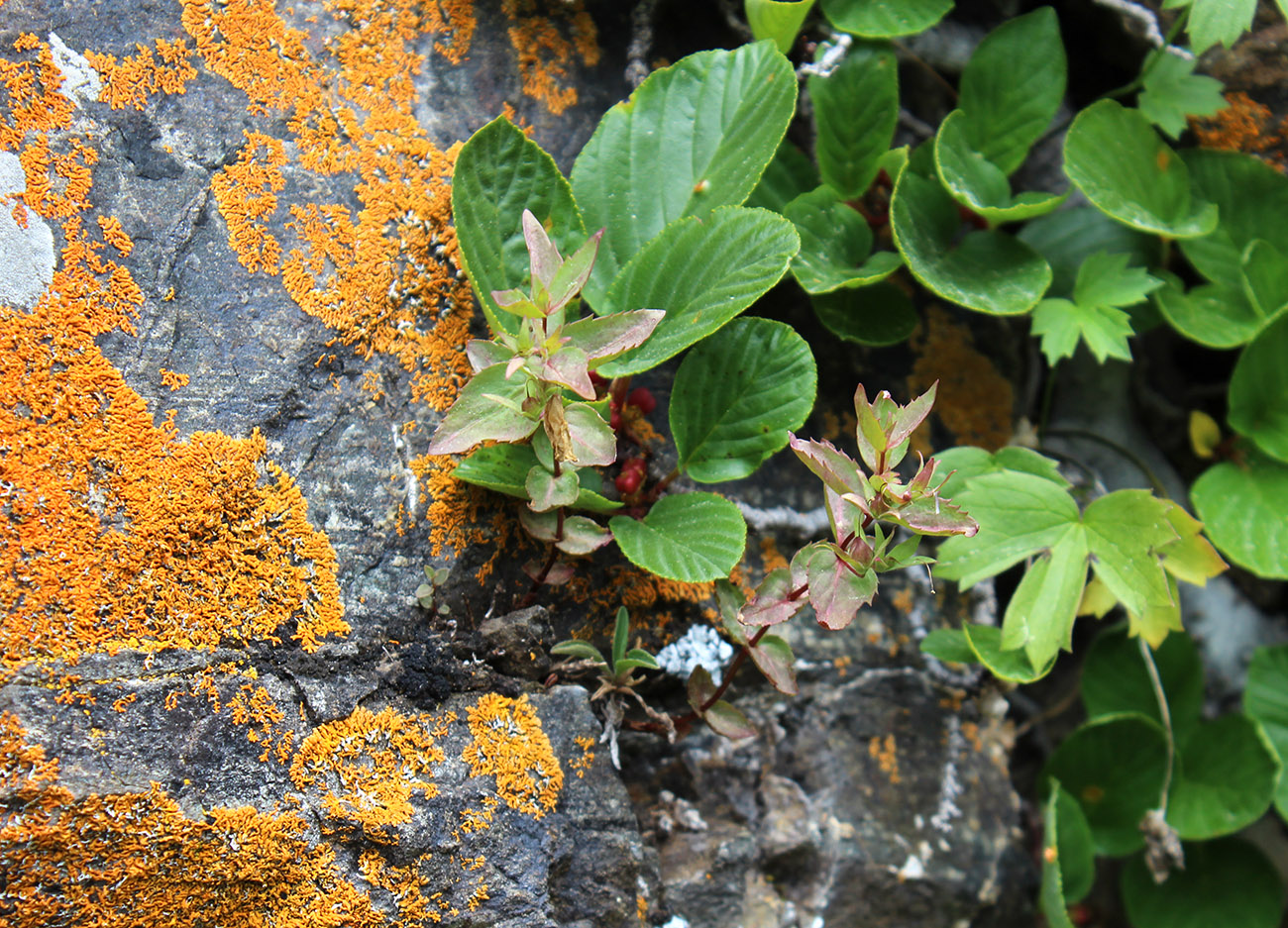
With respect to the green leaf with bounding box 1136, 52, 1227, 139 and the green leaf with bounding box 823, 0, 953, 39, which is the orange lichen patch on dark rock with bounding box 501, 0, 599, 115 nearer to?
the green leaf with bounding box 823, 0, 953, 39

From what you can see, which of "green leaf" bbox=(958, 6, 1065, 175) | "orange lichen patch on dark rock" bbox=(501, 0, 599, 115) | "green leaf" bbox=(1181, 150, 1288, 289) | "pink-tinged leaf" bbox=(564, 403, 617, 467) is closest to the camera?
"pink-tinged leaf" bbox=(564, 403, 617, 467)

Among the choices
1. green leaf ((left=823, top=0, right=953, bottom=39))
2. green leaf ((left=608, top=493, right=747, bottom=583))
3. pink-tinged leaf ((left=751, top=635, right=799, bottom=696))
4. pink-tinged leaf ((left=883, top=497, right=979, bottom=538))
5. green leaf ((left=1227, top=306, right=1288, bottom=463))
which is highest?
green leaf ((left=823, top=0, right=953, bottom=39))

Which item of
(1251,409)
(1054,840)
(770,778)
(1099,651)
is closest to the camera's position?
(770,778)

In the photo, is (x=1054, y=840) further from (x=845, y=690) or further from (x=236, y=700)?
(x=236, y=700)

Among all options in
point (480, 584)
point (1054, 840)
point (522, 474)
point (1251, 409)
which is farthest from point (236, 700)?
point (1251, 409)

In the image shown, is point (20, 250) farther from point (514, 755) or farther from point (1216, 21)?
point (1216, 21)

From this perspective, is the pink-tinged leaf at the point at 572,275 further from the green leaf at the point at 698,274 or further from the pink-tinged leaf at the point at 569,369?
Result: the green leaf at the point at 698,274

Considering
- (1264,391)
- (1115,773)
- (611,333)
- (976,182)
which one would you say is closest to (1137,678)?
(1115,773)

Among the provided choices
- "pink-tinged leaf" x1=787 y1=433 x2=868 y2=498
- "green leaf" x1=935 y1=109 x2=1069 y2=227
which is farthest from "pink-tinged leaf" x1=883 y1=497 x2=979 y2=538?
"green leaf" x1=935 y1=109 x2=1069 y2=227
